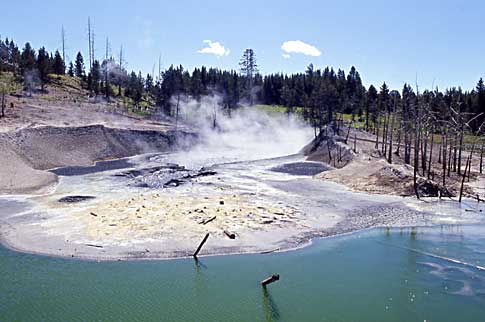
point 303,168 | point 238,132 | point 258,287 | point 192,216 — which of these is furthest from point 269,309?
point 238,132

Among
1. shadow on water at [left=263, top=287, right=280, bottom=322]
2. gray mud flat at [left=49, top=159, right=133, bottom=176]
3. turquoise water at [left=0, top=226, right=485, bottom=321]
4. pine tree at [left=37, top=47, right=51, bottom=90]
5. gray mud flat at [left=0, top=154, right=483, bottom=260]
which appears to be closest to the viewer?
shadow on water at [left=263, top=287, right=280, bottom=322]

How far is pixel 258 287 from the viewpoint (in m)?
19.5

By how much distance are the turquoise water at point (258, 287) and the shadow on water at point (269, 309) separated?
43mm

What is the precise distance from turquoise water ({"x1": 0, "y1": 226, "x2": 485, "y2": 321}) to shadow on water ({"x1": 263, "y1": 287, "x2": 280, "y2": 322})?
43 millimetres

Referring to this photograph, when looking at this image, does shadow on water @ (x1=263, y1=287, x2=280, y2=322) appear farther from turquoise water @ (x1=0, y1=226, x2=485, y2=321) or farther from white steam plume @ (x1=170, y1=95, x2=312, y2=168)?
white steam plume @ (x1=170, y1=95, x2=312, y2=168)

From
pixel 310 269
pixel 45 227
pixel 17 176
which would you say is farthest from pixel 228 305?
pixel 17 176

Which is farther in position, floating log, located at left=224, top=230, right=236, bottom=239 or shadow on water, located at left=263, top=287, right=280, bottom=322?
floating log, located at left=224, top=230, right=236, bottom=239

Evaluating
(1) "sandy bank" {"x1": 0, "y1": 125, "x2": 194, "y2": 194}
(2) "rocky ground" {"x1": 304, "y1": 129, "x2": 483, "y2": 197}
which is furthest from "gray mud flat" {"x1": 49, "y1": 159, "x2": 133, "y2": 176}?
(2) "rocky ground" {"x1": 304, "y1": 129, "x2": 483, "y2": 197}

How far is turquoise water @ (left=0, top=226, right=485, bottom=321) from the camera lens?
17.1m

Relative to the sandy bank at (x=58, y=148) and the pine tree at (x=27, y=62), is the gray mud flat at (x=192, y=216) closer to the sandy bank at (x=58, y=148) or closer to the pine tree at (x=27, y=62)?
the sandy bank at (x=58, y=148)

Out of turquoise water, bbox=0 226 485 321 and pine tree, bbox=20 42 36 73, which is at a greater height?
pine tree, bbox=20 42 36 73

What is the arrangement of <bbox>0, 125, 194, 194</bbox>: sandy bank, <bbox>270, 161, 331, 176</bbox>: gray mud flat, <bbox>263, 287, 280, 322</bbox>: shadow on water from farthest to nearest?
<bbox>270, 161, 331, 176</bbox>: gray mud flat, <bbox>0, 125, 194, 194</bbox>: sandy bank, <bbox>263, 287, 280, 322</bbox>: shadow on water

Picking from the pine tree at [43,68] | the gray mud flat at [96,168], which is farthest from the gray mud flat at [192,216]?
the pine tree at [43,68]

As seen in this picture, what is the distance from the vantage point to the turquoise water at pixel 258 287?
17.1m
